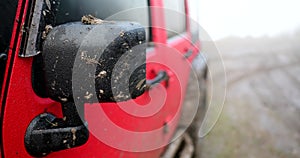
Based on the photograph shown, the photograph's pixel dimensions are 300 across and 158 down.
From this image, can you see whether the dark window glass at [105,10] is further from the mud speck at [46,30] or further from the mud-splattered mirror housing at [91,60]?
the mud-splattered mirror housing at [91,60]

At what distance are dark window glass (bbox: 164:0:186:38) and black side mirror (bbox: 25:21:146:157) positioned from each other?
5.26 ft

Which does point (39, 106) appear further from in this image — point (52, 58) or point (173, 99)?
point (173, 99)

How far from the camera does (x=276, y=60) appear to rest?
1167 cm

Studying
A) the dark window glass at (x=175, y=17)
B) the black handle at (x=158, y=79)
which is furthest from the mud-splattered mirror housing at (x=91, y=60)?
the dark window glass at (x=175, y=17)

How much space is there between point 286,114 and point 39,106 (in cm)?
604

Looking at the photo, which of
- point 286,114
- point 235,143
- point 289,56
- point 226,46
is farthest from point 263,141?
point 226,46

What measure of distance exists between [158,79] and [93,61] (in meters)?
1.28

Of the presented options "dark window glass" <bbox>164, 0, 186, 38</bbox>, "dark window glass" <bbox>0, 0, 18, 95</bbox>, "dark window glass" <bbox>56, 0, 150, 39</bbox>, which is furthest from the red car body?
"dark window glass" <bbox>164, 0, 186, 38</bbox>

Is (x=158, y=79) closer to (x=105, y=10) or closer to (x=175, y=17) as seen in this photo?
(x=105, y=10)

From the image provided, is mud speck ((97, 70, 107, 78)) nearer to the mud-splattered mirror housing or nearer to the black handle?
the mud-splattered mirror housing

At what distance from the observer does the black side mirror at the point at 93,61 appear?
76cm

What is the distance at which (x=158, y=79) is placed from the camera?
2.03m

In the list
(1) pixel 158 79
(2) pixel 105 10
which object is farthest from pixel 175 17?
(2) pixel 105 10

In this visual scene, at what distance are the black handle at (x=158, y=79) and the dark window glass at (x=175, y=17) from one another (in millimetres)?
474
